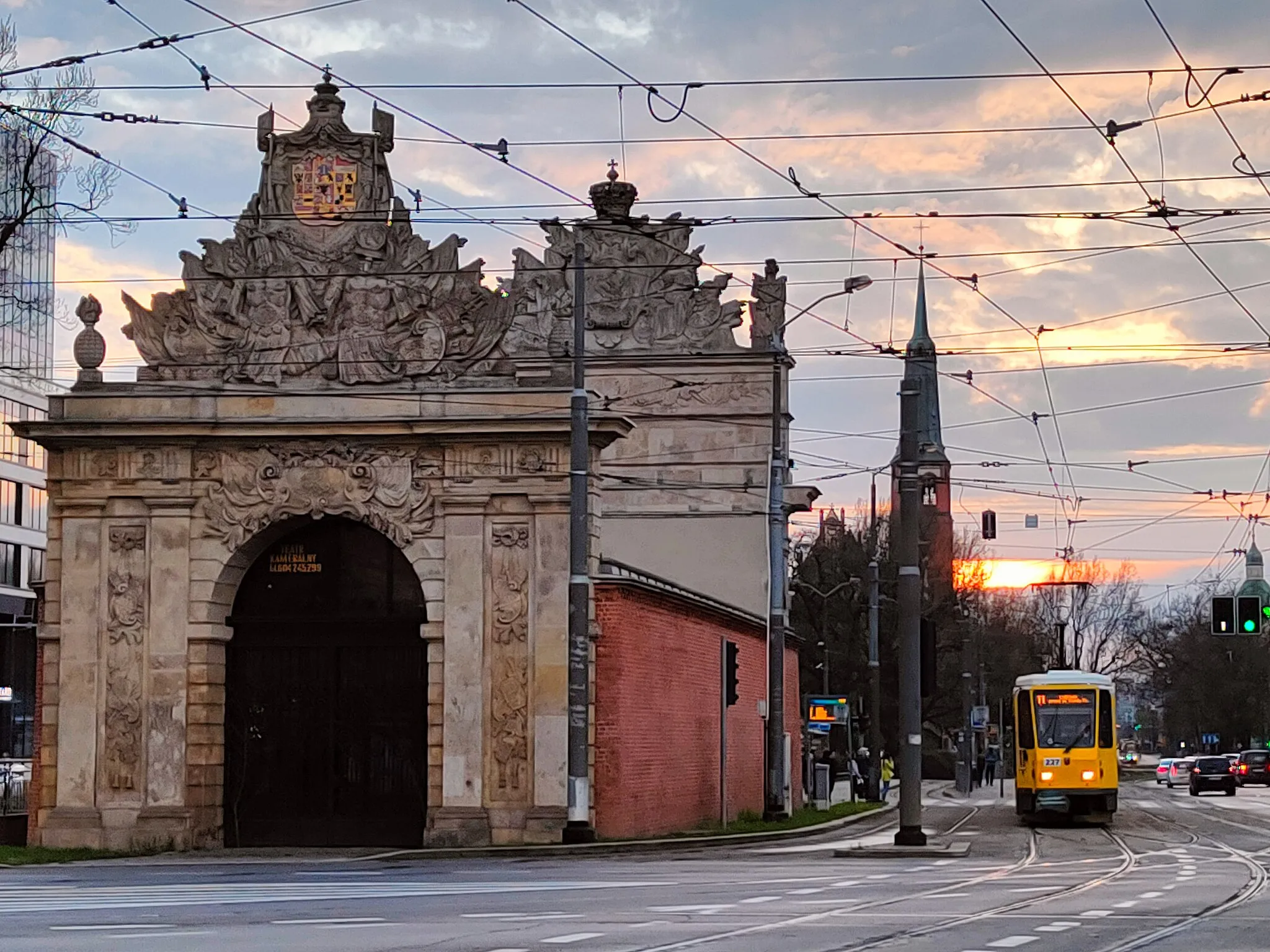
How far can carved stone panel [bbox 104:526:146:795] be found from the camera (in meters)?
31.5

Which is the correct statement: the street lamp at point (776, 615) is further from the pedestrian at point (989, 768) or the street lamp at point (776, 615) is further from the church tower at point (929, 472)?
the pedestrian at point (989, 768)

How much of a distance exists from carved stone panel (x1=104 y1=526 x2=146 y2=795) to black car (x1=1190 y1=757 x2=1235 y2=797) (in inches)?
1885

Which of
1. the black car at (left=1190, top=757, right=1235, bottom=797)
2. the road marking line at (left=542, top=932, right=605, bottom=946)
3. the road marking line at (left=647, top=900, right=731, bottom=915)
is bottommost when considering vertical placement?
the black car at (left=1190, top=757, right=1235, bottom=797)

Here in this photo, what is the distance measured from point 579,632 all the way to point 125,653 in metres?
7.32

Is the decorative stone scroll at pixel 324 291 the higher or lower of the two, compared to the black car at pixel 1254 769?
higher

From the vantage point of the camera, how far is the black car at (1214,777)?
232 ft

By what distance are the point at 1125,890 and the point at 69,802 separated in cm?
1743

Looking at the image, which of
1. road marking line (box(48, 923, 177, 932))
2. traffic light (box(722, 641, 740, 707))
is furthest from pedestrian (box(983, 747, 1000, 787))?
road marking line (box(48, 923, 177, 932))

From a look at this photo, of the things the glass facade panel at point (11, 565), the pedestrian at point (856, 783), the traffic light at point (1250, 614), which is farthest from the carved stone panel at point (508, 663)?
the glass facade panel at point (11, 565)

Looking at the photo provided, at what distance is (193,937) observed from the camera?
15.2m

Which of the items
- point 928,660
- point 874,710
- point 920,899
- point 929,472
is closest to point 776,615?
point 928,660

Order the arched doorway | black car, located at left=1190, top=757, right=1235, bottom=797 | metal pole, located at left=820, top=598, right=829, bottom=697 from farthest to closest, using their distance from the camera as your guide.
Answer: metal pole, located at left=820, top=598, right=829, bottom=697, black car, located at left=1190, top=757, right=1235, bottom=797, the arched doorway

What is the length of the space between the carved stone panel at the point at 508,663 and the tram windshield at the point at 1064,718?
48.5ft

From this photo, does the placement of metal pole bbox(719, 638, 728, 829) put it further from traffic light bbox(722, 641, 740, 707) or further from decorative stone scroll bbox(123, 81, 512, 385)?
decorative stone scroll bbox(123, 81, 512, 385)
